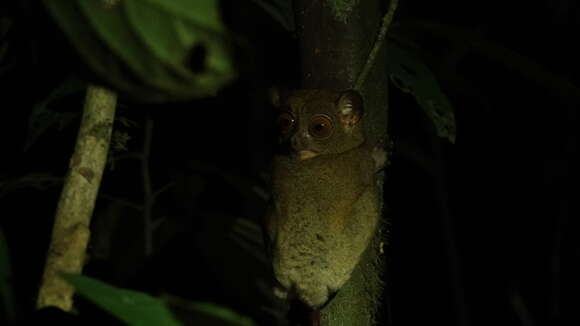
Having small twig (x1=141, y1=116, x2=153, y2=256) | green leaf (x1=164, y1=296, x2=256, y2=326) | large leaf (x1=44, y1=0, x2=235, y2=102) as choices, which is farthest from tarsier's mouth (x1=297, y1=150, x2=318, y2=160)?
small twig (x1=141, y1=116, x2=153, y2=256)

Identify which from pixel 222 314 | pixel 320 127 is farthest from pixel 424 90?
pixel 222 314

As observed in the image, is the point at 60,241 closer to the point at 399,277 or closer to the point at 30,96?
the point at 30,96

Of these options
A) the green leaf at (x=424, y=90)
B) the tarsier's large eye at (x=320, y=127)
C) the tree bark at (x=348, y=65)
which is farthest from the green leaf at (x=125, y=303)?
the green leaf at (x=424, y=90)

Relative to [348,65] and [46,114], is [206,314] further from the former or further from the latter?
[46,114]

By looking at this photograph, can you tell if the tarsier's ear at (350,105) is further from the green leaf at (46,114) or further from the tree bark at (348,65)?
the green leaf at (46,114)

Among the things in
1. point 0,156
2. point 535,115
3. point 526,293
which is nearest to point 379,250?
point 0,156

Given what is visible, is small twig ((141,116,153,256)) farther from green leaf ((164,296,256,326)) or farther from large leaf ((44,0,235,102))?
large leaf ((44,0,235,102))
